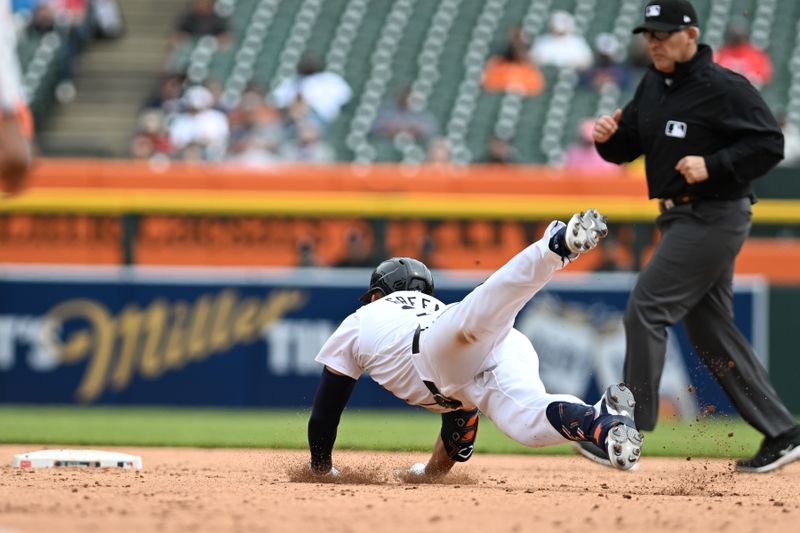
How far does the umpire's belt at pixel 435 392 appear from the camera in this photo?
19.6ft

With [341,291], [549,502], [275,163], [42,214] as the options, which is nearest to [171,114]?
[275,163]

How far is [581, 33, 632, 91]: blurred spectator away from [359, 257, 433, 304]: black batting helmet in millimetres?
9439

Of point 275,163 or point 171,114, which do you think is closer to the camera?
point 275,163

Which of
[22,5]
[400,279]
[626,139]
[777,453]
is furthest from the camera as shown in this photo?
[22,5]

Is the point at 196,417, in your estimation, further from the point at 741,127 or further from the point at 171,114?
the point at 741,127

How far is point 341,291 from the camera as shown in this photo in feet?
40.4

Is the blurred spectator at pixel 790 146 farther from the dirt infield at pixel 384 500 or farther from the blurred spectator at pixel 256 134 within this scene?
the dirt infield at pixel 384 500

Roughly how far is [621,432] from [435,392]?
1027 mm

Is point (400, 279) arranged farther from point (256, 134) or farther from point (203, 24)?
point (203, 24)

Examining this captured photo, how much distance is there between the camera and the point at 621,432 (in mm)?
5254

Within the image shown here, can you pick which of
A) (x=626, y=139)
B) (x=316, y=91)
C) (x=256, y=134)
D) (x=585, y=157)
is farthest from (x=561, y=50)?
(x=626, y=139)

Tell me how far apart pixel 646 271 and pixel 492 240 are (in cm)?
550

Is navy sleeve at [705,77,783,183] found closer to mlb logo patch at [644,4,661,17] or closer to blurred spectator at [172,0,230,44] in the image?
mlb logo patch at [644,4,661,17]

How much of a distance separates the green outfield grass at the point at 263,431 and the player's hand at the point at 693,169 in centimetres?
160
